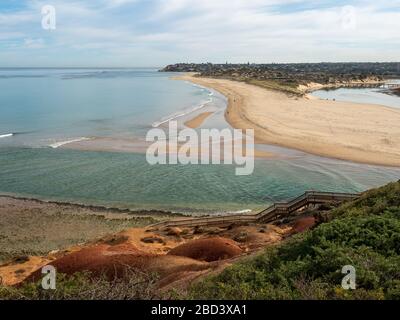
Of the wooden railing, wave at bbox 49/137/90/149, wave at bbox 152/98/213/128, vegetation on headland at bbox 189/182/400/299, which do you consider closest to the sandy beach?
wave at bbox 152/98/213/128

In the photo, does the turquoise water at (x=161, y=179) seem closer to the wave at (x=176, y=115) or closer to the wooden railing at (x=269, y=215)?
the wooden railing at (x=269, y=215)

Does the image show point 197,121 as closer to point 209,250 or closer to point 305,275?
point 209,250

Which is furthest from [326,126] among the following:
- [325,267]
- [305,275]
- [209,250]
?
[305,275]

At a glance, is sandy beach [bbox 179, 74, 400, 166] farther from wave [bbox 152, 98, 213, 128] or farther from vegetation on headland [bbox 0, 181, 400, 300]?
vegetation on headland [bbox 0, 181, 400, 300]
